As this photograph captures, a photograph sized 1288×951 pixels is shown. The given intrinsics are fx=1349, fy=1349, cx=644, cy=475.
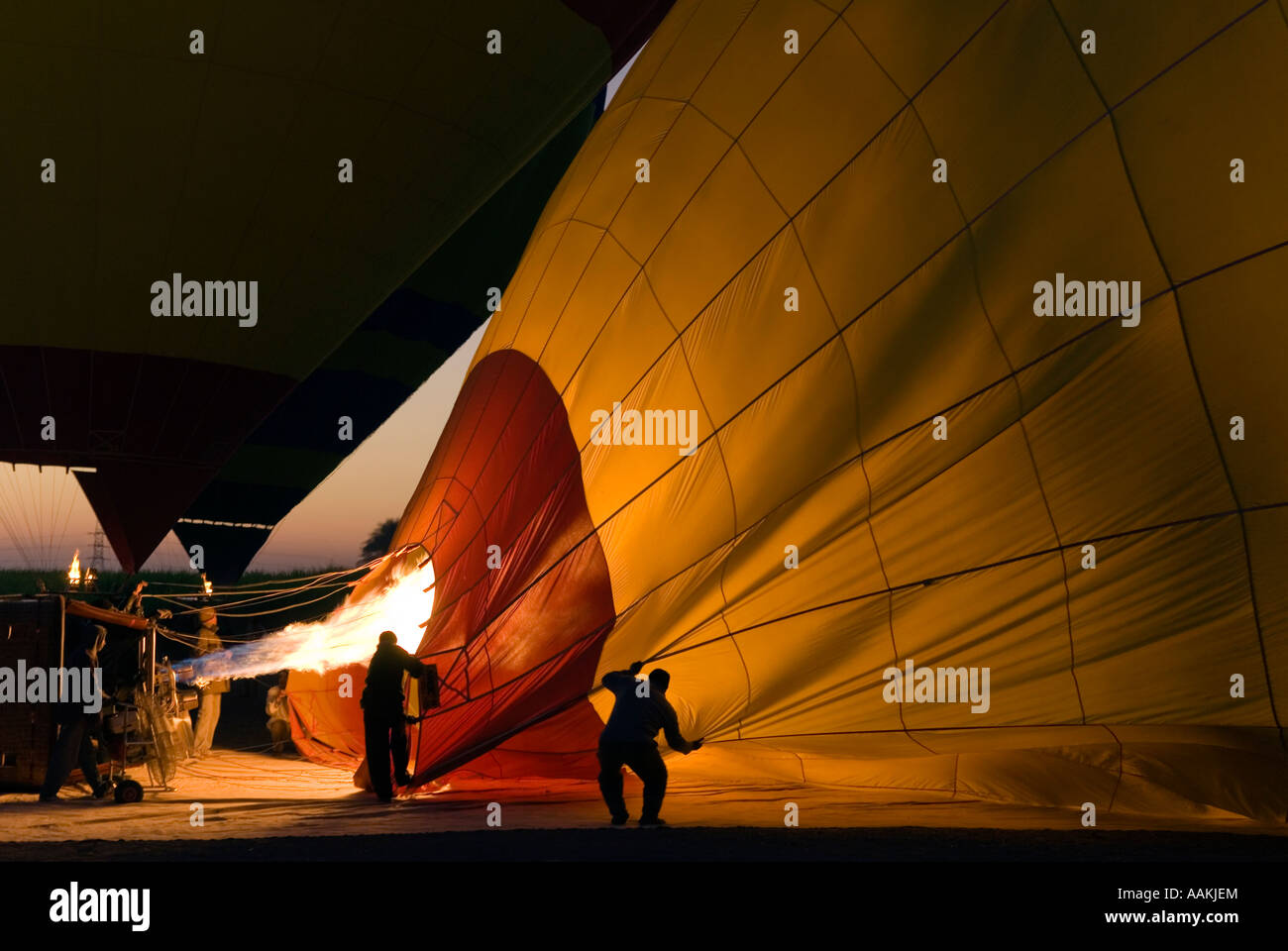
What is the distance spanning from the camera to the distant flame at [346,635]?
807 cm

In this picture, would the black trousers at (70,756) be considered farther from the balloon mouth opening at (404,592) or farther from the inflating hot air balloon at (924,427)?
the inflating hot air balloon at (924,427)

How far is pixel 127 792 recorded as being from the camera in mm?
7223

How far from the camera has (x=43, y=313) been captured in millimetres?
10805

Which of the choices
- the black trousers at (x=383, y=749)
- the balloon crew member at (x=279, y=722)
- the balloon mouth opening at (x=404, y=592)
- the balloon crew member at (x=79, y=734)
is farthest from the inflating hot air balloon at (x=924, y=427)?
the balloon crew member at (x=279, y=722)

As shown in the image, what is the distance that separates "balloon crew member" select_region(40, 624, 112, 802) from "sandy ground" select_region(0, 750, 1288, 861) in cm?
12

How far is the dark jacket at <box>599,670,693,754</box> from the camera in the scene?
19.0ft

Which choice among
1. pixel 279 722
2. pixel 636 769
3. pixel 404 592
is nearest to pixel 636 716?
pixel 636 769

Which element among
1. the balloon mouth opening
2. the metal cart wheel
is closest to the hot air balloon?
the balloon mouth opening

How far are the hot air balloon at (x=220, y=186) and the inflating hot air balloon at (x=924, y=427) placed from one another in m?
3.87

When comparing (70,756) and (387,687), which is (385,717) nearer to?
(387,687)

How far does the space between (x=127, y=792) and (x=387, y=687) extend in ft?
5.28

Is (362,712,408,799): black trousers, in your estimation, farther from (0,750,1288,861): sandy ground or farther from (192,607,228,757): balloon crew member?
(192,607,228,757): balloon crew member
